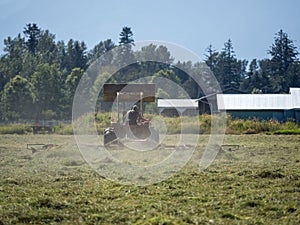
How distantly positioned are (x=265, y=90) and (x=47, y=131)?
62.3 metres

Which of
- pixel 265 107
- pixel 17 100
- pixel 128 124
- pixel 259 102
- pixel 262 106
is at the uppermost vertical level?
pixel 17 100

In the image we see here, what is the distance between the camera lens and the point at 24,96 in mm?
67562

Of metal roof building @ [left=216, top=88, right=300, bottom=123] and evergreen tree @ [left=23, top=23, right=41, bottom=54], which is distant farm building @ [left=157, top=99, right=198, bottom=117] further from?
evergreen tree @ [left=23, top=23, right=41, bottom=54]

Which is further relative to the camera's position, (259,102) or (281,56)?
(281,56)

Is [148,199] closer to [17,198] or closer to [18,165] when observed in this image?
[17,198]

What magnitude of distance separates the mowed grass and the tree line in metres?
46.1

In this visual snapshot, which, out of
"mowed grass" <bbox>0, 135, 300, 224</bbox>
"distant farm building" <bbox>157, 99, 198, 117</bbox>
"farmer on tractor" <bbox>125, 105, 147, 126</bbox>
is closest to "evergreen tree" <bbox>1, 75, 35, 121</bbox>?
"distant farm building" <bbox>157, 99, 198, 117</bbox>

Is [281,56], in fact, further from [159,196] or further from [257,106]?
[159,196]

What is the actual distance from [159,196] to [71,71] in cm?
8711

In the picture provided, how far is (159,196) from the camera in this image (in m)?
9.52

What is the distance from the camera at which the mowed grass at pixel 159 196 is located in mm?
7734

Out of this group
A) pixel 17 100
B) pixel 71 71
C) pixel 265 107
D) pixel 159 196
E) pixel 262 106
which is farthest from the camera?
pixel 71 71

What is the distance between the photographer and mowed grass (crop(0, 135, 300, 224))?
773 centimetres

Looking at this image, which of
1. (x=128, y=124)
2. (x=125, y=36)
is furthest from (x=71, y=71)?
(x=128, y=124)
